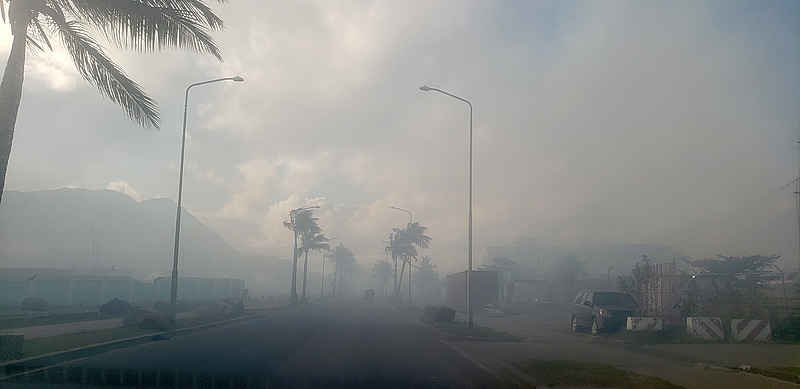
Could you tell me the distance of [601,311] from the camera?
2809cm

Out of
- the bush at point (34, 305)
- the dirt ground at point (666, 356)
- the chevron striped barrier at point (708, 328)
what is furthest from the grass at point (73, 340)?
the chevron striped barrier at point (708, 328)

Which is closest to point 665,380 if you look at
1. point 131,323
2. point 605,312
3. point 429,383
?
point 429,383

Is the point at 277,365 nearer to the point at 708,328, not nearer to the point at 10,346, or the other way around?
the point at 10,346

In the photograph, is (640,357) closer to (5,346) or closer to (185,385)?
(185,385)

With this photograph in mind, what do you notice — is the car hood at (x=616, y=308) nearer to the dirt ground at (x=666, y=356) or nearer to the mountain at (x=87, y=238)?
the dirt ground at (x=666, y=356)

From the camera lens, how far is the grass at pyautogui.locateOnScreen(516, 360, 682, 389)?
39.4 feet

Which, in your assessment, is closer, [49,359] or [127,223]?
[49,359]

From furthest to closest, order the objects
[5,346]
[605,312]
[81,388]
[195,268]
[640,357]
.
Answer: [195,268] < [605,312] < [640,357] < [5,346] < [81,388]

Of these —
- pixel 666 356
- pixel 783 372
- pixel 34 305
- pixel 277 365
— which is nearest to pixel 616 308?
pixel 666 356

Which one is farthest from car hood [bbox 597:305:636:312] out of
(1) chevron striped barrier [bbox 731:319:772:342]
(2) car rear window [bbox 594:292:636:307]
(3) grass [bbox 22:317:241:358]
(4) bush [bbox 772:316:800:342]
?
(3) grass [bbox 22:317:241:358]

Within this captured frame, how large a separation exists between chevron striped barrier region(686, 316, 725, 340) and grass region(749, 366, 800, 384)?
10.4m

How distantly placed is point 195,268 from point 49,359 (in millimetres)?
178530

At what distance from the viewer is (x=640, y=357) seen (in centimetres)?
1862

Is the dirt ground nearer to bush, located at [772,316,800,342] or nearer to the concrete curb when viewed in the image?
bush, located at [772,316,800,342]
